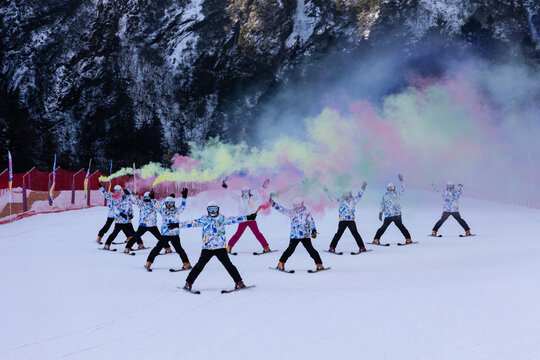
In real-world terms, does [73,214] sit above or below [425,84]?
below

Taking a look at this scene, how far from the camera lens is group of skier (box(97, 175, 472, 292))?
7934mm

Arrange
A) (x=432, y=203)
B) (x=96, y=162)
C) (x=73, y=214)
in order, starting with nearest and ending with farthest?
(x=73, y=214) → (x=432, y=203) → (x=96, y=162)

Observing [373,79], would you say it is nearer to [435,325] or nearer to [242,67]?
[242,67]

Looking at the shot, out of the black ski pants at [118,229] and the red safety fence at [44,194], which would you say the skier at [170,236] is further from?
the red safety fence at [44,194]

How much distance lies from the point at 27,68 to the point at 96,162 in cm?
1157

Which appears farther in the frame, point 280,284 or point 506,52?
point 506,52

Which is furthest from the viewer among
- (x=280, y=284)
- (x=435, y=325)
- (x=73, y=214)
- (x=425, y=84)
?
(x=425, y=84)

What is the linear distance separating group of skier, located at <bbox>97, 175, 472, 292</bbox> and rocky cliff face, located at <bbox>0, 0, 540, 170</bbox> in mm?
35036

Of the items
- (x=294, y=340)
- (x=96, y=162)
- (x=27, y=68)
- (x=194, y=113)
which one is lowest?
(x=294, y=340)

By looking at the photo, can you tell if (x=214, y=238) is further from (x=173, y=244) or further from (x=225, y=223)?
(x=173, y=244)

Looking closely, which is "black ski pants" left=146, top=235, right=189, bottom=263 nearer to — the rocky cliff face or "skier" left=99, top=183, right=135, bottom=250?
"skier" left=99, top=183, right=135, bottom=250

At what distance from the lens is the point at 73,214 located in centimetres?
2278

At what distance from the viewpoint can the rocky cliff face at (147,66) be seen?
1857 inches

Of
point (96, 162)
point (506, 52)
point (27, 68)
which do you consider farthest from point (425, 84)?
point (27, 68)
